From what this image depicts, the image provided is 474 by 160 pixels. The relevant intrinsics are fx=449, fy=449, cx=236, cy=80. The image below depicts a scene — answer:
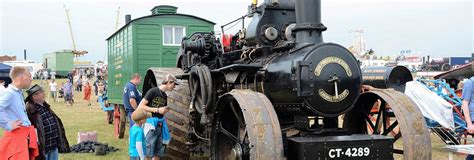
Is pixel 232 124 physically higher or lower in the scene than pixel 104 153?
higher

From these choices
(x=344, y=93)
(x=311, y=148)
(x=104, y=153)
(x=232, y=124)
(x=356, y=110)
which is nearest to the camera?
(x=311, y=148)

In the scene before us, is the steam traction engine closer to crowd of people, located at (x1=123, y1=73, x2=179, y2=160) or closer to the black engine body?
the black engine body

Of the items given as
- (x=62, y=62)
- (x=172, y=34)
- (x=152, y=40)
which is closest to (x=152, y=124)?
(x=152, y=40)

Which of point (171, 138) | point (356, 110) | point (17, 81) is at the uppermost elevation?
point (17, 81)

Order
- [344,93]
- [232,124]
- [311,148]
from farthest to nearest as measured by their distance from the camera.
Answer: [232,124]
[344,93]
[311,148]

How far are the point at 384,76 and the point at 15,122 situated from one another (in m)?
3.89

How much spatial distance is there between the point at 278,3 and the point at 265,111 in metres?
1.58

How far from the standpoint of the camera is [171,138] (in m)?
5.66

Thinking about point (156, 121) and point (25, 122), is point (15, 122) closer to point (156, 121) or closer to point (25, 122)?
point (25, 122)

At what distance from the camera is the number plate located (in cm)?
356

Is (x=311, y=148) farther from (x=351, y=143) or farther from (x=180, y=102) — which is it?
(x=180, y=102)

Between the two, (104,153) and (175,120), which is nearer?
(175,120)

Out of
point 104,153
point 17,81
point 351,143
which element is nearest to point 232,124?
point 351,143

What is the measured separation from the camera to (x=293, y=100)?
397 cm
